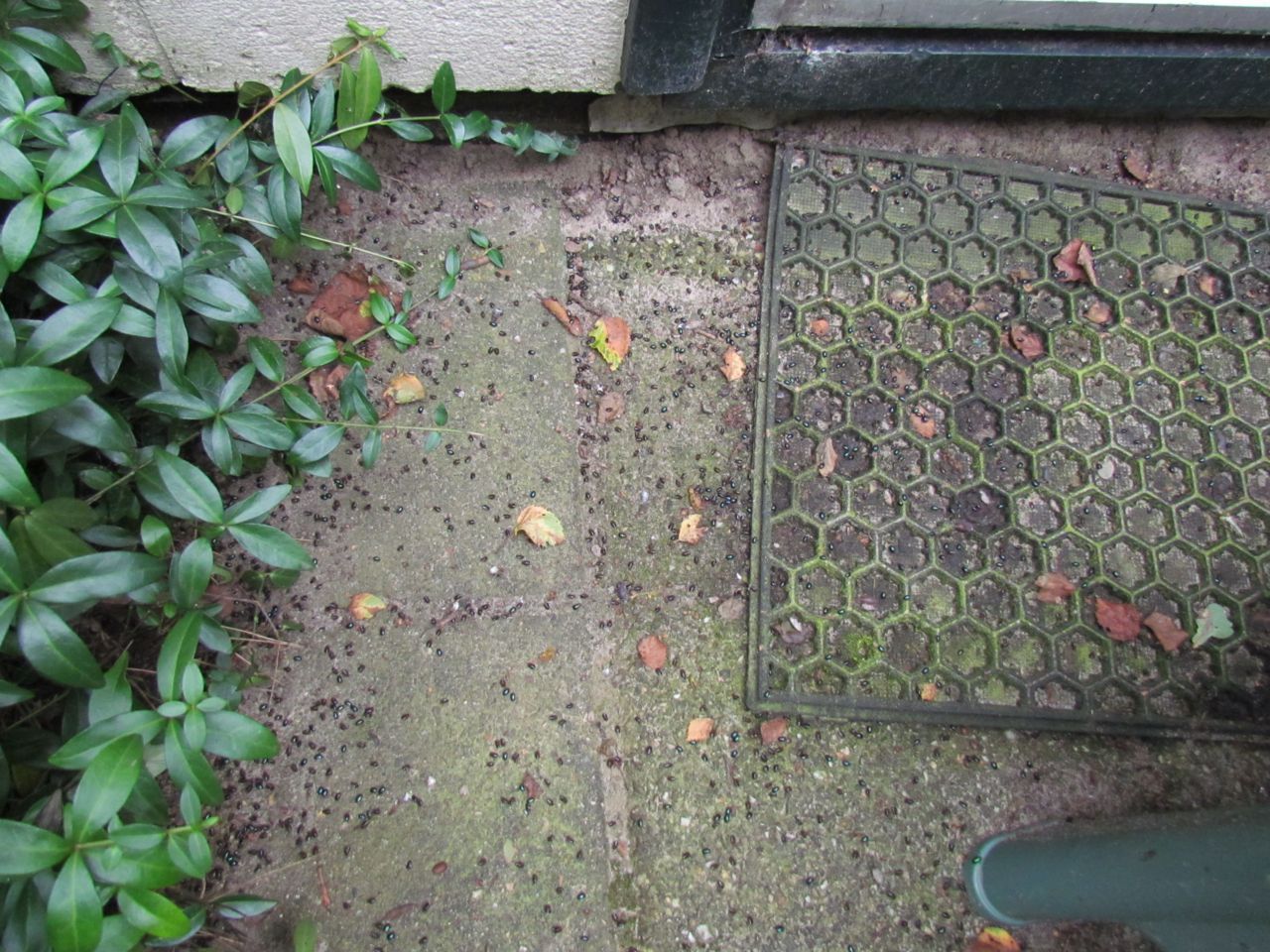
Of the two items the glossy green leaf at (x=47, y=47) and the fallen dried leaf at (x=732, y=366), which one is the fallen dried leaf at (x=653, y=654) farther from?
the glossy green leaf at (x=47, y=47)

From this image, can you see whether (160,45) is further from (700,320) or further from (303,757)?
(303,757)

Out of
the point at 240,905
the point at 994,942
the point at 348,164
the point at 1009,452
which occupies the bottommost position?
the point at 994,942

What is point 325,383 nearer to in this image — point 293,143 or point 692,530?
point 293,143

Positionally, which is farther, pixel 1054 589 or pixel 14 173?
pixel 1054 589

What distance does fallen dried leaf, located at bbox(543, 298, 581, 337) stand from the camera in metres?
2.48

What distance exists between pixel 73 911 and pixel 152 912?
125 mm

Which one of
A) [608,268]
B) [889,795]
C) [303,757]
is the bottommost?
[889,795]

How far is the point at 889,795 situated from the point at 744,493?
81 cm

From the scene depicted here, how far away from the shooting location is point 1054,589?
233cm

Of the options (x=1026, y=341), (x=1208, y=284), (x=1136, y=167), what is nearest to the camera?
(x=1026, y=341)

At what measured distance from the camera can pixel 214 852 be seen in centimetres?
197

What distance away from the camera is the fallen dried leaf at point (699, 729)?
2.16 meters

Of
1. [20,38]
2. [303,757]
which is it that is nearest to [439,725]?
[303,757]

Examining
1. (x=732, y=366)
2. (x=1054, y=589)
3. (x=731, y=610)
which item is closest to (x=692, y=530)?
(x=731, y=610)
